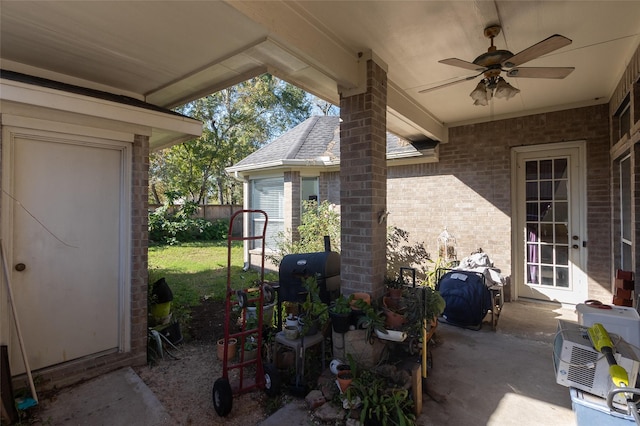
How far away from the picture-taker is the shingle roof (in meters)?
7.30

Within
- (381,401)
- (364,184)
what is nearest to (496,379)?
(381,401)

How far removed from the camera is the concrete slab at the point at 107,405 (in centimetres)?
254

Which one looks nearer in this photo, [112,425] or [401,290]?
[112,425]

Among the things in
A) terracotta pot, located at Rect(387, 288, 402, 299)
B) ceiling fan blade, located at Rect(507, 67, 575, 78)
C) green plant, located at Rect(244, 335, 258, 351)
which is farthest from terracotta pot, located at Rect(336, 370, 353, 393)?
ceiling fan blade, located at Rect(507, 67, 575, 78)

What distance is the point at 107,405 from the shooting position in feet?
9.00

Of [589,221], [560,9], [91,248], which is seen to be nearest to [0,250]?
[91,248]

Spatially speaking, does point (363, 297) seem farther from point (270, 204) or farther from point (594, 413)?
point (270, 204)

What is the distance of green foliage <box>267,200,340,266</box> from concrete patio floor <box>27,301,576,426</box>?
10.9ft

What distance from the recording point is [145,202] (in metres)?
3.55

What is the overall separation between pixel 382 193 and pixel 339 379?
1892mm

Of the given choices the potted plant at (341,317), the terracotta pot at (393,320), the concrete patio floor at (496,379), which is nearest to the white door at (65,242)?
the potted plant at (341,317)

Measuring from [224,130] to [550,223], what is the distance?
15.5 meters

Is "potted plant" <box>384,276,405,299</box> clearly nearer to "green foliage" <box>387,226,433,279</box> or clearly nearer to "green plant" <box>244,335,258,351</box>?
"green plant" <box>244,335,258,351</box>

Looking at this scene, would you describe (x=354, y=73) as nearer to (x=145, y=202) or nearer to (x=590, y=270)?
(x=145, y=202)
